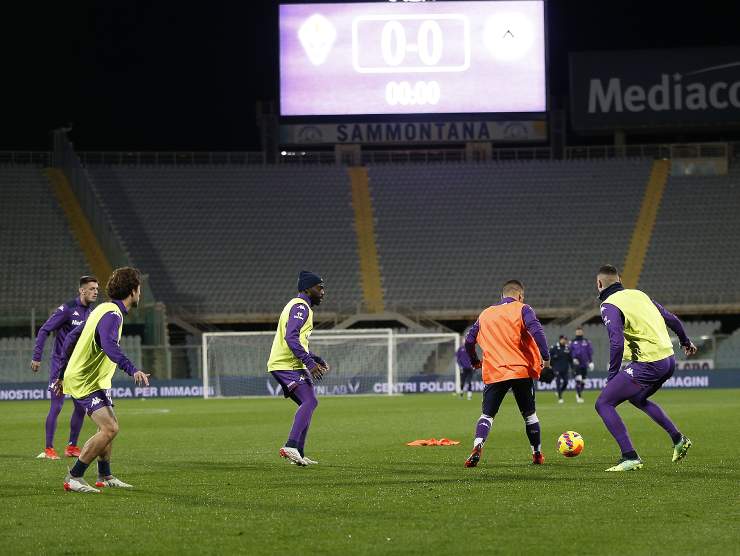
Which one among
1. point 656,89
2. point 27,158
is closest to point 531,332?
point 27,158

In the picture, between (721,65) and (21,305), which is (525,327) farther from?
(721,65)

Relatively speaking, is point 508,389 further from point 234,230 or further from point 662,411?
point 234,230

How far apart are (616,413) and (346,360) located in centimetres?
2828

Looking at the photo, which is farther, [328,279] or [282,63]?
[282,63]

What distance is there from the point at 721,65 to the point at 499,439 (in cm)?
4026

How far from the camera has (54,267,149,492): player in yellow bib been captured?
1088 centimetres

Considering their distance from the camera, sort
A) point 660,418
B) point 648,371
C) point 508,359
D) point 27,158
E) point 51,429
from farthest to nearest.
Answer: point 27,158, point 51,429, point 508,359, point 660,418, point 648,371

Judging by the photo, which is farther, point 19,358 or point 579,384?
point 19,358

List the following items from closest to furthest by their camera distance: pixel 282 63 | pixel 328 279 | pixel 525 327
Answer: pixel 525 327
pixel 328 279
pixel 282 63

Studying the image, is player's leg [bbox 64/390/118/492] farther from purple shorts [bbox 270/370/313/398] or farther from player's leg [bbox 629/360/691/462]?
player's leg [bbox 629/360/691/462]

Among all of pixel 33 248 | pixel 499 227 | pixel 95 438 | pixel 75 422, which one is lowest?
pixel 75 422

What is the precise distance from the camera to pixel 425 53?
5134cm

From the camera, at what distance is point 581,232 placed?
50938 mm

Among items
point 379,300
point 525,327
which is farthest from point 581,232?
point 525,327
